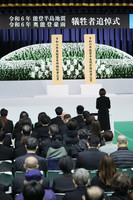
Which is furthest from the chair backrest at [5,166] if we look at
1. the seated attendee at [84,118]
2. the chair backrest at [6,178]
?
the seated attendee at [84,118]

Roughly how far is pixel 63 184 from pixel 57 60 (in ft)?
31.5

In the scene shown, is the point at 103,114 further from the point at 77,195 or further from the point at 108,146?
the point at 77,195

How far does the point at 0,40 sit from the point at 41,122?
1104cm

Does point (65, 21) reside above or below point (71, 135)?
above

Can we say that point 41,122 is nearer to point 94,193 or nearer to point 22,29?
point 94,193

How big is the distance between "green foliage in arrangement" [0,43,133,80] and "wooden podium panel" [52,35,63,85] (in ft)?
2.85

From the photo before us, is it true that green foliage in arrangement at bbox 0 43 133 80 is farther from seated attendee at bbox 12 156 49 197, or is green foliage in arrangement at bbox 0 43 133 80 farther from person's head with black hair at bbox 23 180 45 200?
person's head with black hair at bbox 23 180 45 200

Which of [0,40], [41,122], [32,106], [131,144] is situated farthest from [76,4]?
[41,122]

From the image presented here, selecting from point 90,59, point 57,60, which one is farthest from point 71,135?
point 90,59

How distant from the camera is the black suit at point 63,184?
10.6 ft

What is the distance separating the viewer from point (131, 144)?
7.20m

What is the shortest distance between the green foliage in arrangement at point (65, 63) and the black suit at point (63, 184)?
34.0 feet

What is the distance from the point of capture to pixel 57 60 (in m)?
12.7

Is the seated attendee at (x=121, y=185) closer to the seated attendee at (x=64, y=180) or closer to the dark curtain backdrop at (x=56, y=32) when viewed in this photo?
the seated attendee at (x=64, y=180)
